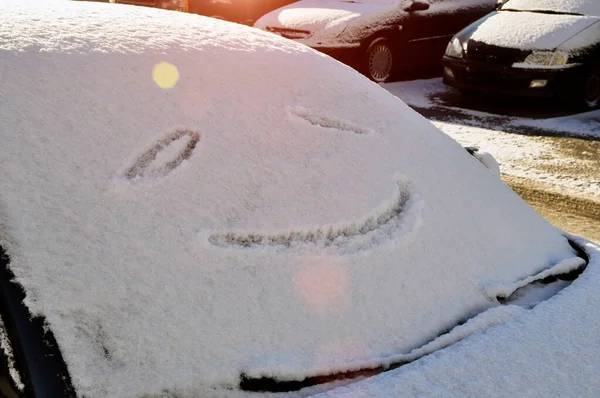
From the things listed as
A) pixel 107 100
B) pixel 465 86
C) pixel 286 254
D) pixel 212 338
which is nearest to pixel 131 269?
pixel 212 338

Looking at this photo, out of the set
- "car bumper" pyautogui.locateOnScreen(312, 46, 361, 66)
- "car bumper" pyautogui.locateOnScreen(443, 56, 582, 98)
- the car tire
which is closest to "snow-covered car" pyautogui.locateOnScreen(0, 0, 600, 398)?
"car bumper" pyautogui.locateOnScreen(443, 56, 582, 98)

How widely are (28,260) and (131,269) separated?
0.18 metres

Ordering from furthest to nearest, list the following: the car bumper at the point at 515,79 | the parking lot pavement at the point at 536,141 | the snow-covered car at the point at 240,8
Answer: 1. the snow-covered car at the point at 240,8
2. the car bumper at the point at 515,79
3. the parking lot pavement at the point at 536,141

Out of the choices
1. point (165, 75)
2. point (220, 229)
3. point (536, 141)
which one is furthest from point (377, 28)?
point (220, 229)

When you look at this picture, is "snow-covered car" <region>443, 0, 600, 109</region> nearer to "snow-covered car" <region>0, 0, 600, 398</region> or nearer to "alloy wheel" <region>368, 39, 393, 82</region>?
"alloy wheel" <region>368, 39, 393, 82</region>

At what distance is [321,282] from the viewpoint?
131 cm

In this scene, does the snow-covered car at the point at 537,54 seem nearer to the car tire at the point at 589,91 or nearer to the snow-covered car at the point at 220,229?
the car tire at the point at 589,91

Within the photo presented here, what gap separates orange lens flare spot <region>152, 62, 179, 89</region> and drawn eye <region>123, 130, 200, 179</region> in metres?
0.15

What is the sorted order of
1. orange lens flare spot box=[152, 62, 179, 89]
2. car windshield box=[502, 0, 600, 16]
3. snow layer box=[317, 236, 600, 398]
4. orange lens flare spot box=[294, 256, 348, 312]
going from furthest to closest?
car windshield box=[502, 0, 600, 16], orange lens flare spot box=[152, 62, 179, 89], orange lens flare spot box=[294, 256, 348, 312], snow layer box=[317, 236, 600, 398]

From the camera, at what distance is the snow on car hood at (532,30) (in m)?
7.08

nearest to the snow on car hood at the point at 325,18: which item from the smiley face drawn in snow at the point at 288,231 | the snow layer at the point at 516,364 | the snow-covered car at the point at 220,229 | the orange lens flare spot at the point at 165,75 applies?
the snow-covered car at the point at 220,229

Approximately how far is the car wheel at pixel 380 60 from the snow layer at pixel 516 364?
7.25 meters

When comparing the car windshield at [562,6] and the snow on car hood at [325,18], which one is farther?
the snow on car hood at [325,18]

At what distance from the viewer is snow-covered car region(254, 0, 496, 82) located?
8062 mm
